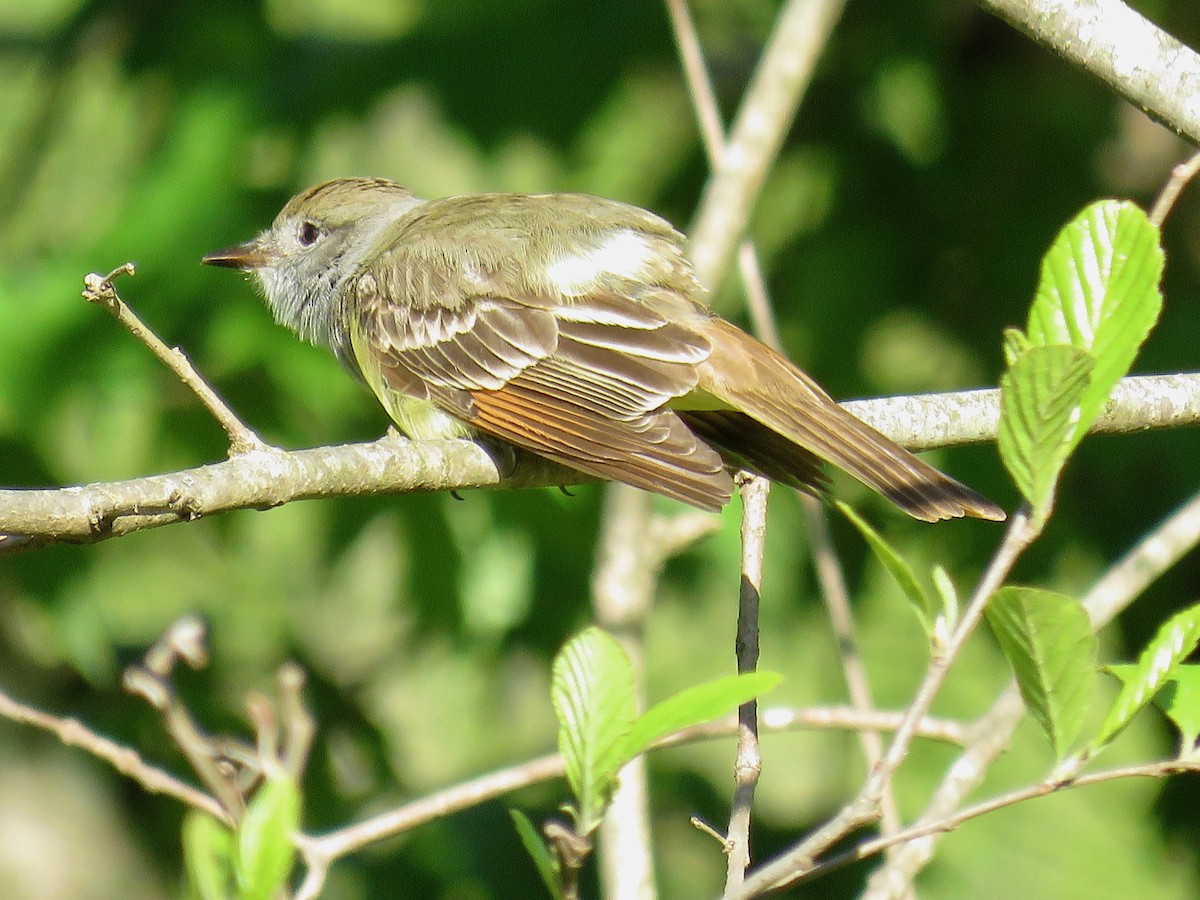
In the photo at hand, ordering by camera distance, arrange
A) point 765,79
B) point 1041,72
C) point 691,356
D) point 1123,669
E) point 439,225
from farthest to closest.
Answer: point 1041,72 → point 439,225 → point 765,79 → point 691,356 → point 1123,669

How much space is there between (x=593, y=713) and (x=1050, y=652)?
595mm

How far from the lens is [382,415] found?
4980mm

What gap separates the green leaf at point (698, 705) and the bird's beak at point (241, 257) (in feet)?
10.3

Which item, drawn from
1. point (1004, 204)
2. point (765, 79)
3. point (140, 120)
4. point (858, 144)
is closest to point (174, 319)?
point (140, 120)

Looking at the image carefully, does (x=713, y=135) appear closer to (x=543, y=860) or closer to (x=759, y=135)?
(x=759, y=135)

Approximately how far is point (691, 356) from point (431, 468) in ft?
3.22

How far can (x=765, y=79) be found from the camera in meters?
4.33

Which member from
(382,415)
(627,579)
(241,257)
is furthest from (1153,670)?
(241,257)

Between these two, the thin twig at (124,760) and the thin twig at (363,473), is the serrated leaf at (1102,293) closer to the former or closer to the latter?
the thin twig at (363,473)

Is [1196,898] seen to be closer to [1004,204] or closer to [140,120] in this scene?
[1004,204]

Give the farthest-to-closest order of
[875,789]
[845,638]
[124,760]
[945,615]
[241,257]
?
[241,257] < [845,638] < [124,760] < [945,615] < [875,789]

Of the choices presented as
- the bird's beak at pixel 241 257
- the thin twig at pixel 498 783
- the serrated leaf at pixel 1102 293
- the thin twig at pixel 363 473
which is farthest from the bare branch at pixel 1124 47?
the bird's beak at pixel 241 257

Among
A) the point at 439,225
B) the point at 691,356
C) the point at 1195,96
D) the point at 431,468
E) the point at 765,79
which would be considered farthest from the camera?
the point at 439,225

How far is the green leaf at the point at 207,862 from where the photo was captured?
2.06 meters
